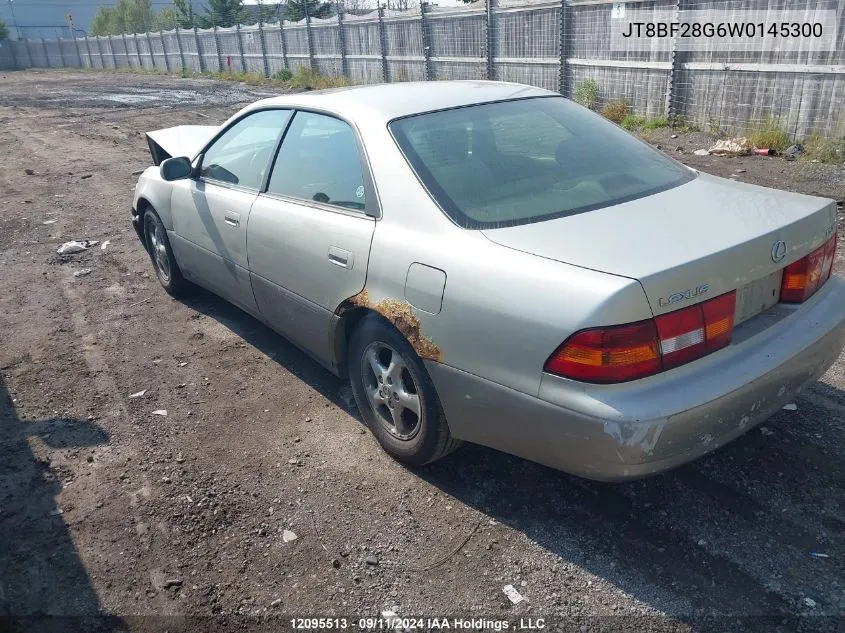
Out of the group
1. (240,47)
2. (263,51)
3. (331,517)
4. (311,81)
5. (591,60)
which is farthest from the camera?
(240,47)

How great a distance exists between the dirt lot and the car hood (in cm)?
238

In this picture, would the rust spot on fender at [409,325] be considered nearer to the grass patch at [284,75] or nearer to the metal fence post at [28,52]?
the grass patch at [284,75]

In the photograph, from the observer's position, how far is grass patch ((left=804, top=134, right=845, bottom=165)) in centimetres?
827

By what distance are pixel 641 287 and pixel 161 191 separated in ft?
13.4

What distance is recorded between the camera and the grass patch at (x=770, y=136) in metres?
9.15

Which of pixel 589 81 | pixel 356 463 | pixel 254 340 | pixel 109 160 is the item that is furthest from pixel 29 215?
pixel 589 81

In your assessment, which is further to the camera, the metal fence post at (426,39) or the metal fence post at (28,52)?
the metal fence post at (28,52)

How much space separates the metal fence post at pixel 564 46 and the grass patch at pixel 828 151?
5.20 metres

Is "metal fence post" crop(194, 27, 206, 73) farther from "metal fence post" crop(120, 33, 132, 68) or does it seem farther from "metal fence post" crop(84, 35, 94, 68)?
"metal fence post" crop(84, 35, 94, 68)

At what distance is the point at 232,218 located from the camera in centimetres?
418

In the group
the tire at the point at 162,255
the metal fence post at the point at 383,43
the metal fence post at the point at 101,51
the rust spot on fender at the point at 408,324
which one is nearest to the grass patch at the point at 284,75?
the metal fence post at the point at 383,43

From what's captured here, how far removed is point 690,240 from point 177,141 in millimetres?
5347

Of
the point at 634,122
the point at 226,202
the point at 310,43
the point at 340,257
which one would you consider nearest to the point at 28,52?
the point at 310,43

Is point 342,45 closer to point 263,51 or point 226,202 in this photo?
point 263,51
